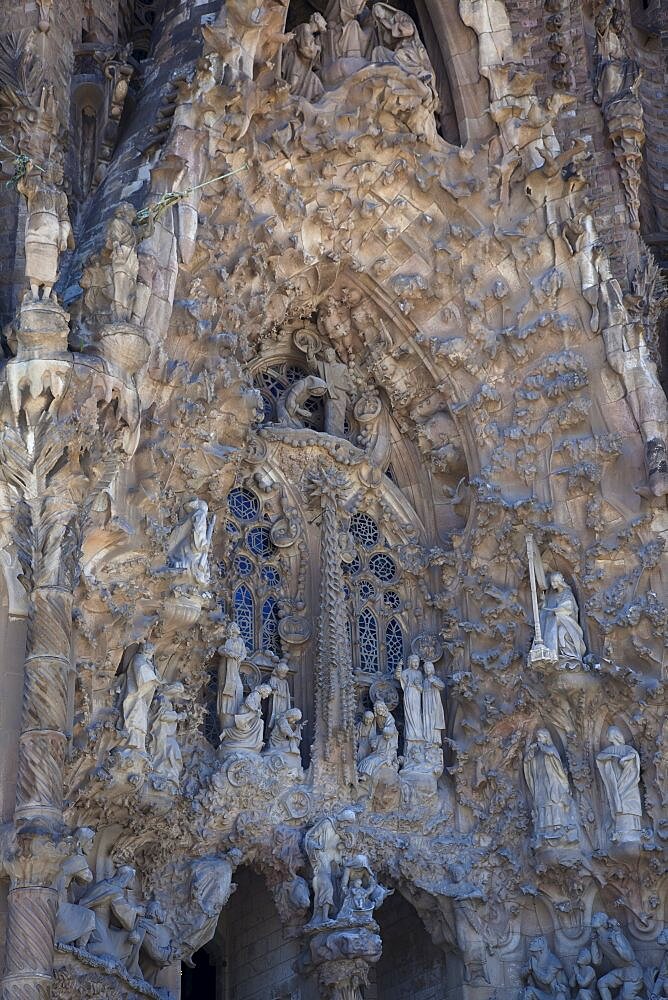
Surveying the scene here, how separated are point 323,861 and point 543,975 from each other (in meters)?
2.24

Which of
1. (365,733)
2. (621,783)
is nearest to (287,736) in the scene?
(365,733)

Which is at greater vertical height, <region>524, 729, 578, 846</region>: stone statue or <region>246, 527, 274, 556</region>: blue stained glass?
<region>246, 527, 274, 556</region>: blue stained glass

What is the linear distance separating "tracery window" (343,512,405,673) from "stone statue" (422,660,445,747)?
1.63ft

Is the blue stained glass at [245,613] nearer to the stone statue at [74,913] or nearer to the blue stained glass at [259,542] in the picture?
the blue stained glass at [259,542]

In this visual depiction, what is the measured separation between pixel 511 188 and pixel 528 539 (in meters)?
3.43

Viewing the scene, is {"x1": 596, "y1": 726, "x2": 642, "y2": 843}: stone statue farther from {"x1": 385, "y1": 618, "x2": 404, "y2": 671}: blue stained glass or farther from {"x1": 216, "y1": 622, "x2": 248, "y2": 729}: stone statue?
{"x1": 216, "y1": 622, "x2": 248, "y2": 729}: stone statue

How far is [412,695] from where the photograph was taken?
17.0 metres

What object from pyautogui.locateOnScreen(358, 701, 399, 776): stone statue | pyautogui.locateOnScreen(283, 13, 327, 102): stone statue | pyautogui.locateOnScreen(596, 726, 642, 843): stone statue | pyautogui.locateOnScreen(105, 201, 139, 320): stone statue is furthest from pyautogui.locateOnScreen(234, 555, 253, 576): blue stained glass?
pyautogui.locateOnScreen(283, 13, 327, 102): stone statue

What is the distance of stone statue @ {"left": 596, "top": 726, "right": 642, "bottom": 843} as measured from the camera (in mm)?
16172

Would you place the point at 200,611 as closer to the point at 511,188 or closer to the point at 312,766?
the point at 312,766

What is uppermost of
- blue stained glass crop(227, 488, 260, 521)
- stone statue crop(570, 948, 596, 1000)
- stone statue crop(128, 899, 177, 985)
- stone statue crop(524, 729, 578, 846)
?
blue stained glass crop(227, 488, 260, 521)

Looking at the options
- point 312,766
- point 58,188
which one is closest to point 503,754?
point 312,766

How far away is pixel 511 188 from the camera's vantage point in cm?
1775

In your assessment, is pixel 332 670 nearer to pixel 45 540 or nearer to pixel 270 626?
pixel 270 626
